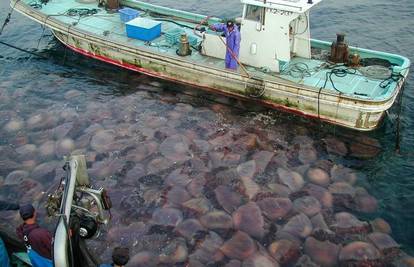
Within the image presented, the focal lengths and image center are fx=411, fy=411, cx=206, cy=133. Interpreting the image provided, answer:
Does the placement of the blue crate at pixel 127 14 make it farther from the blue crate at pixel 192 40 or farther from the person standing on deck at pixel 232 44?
the person standing on deck at pixel 232 44

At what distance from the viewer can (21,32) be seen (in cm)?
2088

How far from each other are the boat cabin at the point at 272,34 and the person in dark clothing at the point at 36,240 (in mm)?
9071

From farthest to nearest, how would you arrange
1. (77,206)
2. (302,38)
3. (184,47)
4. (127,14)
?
(127,14)
(184,47)
(302,38)
(77,206)

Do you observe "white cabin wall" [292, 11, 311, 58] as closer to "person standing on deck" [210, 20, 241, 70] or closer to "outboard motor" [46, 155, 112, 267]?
"person standing on deck" [210, 20, 241, 70]

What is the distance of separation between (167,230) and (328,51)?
934 cm

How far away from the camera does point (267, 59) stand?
1380 centimetres

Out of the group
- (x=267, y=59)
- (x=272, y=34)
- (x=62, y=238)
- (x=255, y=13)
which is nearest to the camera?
(x=62, y=238)

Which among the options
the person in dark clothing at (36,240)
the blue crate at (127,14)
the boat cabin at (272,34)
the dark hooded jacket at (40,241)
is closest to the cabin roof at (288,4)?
the boat cabin at (272,34)

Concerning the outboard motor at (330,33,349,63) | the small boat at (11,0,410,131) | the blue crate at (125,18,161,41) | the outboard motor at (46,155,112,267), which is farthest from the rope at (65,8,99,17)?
the outboard motor at (46,155,112,267)

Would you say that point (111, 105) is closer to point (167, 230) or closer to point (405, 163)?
point (167, 230)

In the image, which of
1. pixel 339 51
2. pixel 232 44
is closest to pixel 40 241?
pixel 232 44

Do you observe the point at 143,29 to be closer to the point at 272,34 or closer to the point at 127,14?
the point at 127,14

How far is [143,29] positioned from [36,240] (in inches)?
404

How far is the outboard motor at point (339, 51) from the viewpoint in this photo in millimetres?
13938
